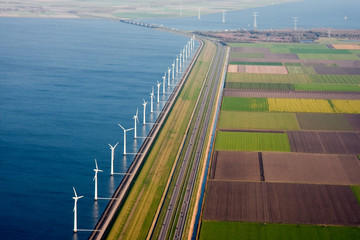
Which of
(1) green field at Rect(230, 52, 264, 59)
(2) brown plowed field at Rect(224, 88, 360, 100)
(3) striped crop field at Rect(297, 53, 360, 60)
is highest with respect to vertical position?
(1) green field at Rect(230, 52, 264, 59)

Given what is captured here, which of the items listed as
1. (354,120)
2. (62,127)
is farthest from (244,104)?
(62,127)

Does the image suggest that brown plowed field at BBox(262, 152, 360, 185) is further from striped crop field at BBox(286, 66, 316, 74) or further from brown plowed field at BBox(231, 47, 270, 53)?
brown plowed field at BBox(231, 47, 270, 53)

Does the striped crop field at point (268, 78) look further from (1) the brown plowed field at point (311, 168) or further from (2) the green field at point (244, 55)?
(1) the brown plowed field at point (311, 168)

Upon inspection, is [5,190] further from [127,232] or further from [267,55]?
[267,55]

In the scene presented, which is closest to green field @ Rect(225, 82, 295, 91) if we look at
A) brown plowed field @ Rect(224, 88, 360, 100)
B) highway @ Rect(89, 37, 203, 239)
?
brown plowed field @ Rect(224, 88, 360, 100)

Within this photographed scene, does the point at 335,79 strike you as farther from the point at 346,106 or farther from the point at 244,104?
the point at 244,104
